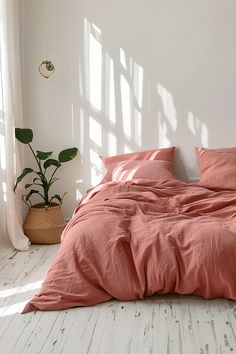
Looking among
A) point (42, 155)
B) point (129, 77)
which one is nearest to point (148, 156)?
point (129, 77)

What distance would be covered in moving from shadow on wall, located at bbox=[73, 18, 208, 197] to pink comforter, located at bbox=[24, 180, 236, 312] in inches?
55.8

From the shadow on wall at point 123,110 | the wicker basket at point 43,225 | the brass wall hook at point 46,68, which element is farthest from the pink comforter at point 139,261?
the brass wall hook at point 46,68

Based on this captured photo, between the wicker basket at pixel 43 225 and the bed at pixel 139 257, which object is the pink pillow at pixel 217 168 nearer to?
the bed at pixel 139 257

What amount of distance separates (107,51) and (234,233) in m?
2.25

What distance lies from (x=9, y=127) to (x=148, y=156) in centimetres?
125

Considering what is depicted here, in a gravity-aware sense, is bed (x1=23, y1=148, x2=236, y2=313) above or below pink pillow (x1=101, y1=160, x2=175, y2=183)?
below

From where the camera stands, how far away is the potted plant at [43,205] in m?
3.79

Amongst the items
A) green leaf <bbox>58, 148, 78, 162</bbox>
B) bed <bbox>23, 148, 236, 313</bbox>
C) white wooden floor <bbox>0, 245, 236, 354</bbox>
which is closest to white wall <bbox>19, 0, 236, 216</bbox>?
green leaf <bbox>58, 148, 78, 162</bbox>

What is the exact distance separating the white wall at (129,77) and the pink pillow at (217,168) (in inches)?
7.4

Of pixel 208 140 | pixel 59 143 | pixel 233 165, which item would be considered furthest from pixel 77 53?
pixel 233 165

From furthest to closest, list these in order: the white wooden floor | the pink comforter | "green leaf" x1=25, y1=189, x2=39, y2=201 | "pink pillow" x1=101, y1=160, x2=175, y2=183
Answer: "green leaf" x1=25, y1=189, x2=39, y2=201 < "pink pillow" x1=101, y1=160, x2=175, y2=183 < the pink comforter < the white wooden floor

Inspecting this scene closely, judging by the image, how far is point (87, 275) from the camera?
95.7 inches

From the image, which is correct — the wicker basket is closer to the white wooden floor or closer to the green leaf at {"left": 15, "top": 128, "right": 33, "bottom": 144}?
the green leaf at {"left": 15, "top": 128, "right": 33, "bottom": 144}

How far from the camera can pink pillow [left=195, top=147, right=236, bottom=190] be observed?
358 cm
